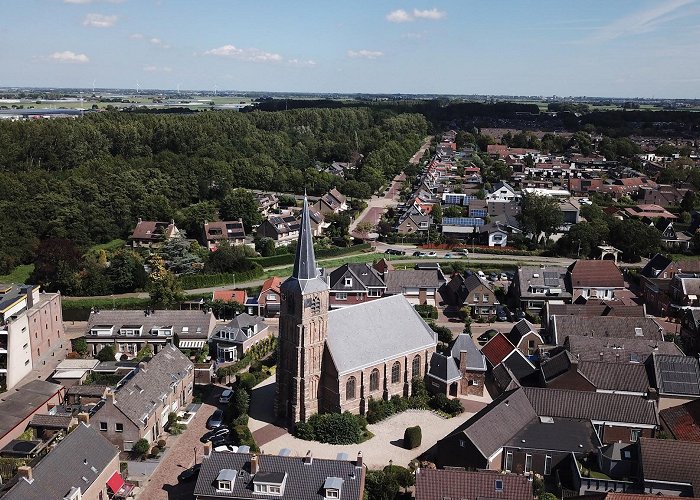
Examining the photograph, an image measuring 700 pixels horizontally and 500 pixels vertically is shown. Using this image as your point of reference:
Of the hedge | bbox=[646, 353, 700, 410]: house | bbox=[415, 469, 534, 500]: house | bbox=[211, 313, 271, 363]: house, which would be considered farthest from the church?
the hedge

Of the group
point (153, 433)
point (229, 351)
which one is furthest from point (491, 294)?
point (153, 433)

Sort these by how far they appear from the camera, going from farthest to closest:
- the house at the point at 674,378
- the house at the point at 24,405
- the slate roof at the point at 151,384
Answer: the house at the point at 674,378 < the house at the point at 24,405 < the slate roof at the point at 151,384

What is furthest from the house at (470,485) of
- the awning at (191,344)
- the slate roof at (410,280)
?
the slate roof at (410,280)

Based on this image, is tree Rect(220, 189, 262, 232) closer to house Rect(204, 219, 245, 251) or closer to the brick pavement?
house Rect(204, 219, 245, 251)

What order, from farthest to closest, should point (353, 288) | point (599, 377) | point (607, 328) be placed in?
point (353, 288)
point (607, 328)
point (599, 377)

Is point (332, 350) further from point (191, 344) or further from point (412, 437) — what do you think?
point (191, 344)

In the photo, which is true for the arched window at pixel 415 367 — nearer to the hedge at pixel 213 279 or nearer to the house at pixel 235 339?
the house at pixel 235 339

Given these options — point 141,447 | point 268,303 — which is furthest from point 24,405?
point 268,303

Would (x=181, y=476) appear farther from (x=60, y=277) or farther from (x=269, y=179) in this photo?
(x=269, y=179)
